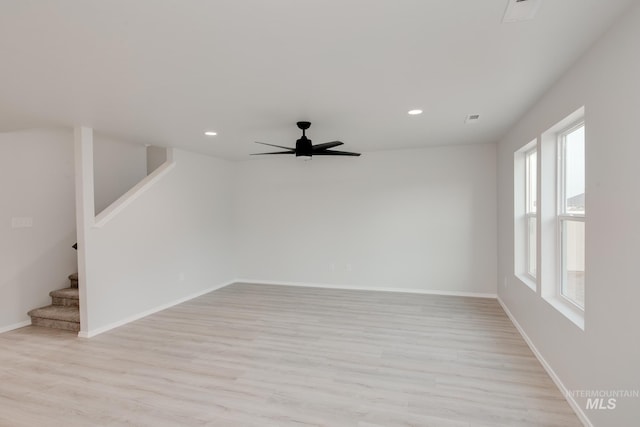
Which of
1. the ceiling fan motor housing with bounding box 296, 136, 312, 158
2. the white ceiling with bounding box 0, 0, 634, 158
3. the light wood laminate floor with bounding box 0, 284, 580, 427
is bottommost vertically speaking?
the light wood laminate floor with bounding box 0, 284, 580, 427

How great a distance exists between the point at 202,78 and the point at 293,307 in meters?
3.44

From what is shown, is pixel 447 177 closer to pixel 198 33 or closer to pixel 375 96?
pixel 375 96

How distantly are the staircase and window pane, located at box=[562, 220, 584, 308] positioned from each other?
531cm

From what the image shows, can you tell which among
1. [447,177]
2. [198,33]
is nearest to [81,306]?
[198,33]

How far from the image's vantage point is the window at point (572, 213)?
2.50 meters


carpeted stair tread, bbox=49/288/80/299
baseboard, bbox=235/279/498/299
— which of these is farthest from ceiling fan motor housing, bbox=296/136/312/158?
carpeted stair tread, bbox=49/288/80/299

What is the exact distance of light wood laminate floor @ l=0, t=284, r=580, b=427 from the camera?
88.7 inches

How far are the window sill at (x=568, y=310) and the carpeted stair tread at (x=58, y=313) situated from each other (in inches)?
202

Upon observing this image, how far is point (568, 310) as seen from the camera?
2531 millimetres

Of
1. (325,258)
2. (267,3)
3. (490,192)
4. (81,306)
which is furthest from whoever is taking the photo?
(325,258)

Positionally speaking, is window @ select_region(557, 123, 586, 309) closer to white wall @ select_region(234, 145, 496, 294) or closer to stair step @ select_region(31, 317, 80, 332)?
white wall @ select_region(234, 145, 496, 294)

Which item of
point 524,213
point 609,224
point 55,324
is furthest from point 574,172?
point 55,324

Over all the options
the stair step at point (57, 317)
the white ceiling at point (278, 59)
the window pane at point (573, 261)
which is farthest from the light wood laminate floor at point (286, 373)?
the white ceiling at point (278, 59)

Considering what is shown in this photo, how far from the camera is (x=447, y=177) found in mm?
5312
